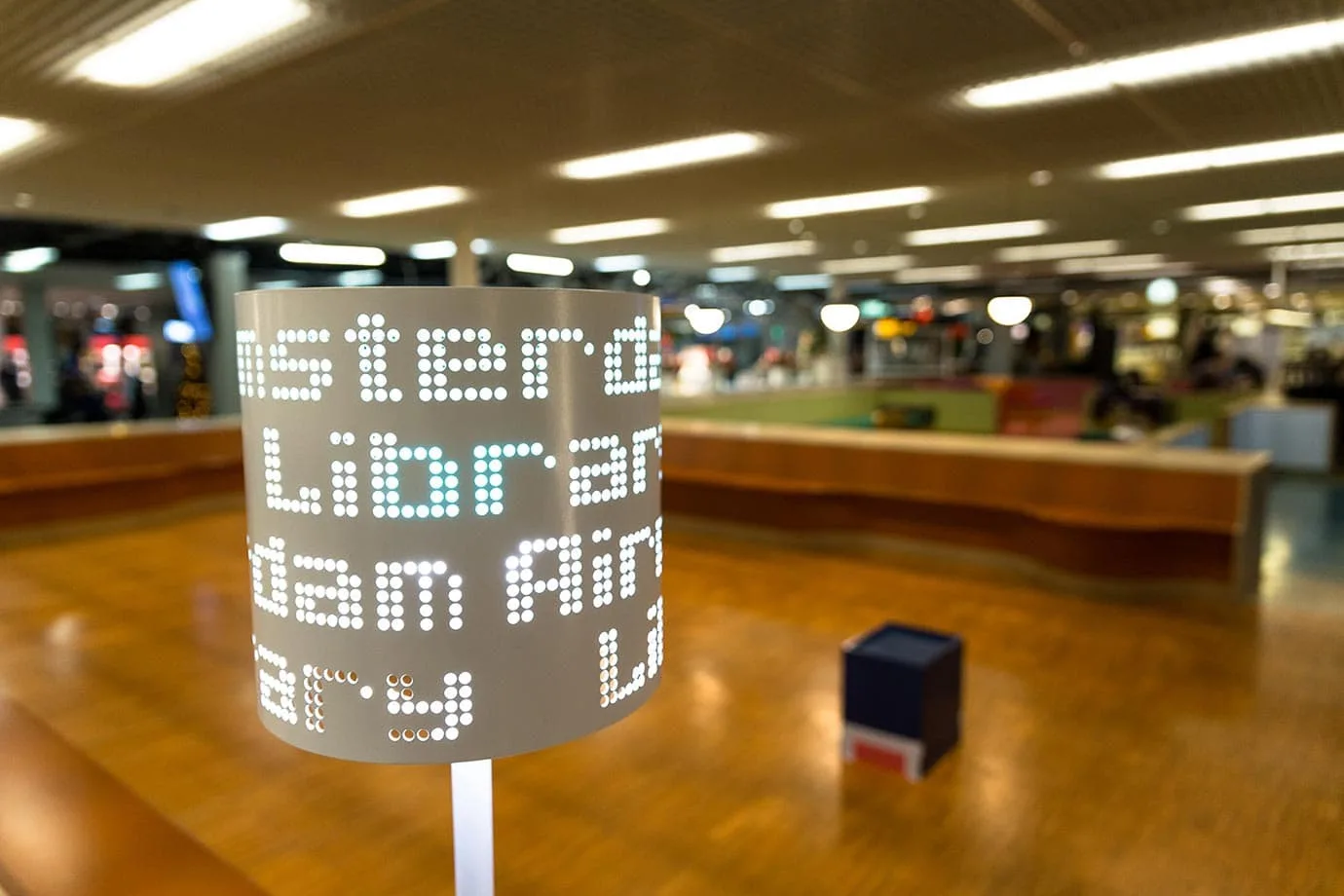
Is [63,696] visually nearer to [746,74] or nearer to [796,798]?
[796,798]

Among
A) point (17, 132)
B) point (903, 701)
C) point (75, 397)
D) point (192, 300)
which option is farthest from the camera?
point (75, 397)

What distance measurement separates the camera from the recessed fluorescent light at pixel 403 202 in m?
7.39

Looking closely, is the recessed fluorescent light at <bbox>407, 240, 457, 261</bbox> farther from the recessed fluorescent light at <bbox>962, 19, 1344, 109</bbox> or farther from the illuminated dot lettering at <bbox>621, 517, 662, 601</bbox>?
the illuminated dot lettering at <bbox>621, 517, 662, 601</bbox>

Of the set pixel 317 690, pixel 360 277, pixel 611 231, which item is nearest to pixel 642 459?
pixel 317 690

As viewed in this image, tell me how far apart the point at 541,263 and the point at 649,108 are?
9634 mm

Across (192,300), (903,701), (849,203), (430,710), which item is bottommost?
(903,701)

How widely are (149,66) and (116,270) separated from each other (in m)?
13.8

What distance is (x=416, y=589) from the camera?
50.8 inches

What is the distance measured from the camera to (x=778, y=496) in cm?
794

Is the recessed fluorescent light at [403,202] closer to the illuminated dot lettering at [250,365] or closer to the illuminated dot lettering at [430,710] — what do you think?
the illuminated dot lettering at [250,365]

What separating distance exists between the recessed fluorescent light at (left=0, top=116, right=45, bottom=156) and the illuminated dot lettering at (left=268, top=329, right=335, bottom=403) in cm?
516

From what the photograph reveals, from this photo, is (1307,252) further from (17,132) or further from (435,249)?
(17,132)

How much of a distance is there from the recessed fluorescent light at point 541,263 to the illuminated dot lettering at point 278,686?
11.9 meters

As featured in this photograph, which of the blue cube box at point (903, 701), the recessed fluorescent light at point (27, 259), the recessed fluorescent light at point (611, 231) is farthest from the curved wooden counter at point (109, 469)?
the blue cube box at point (903, 701)
